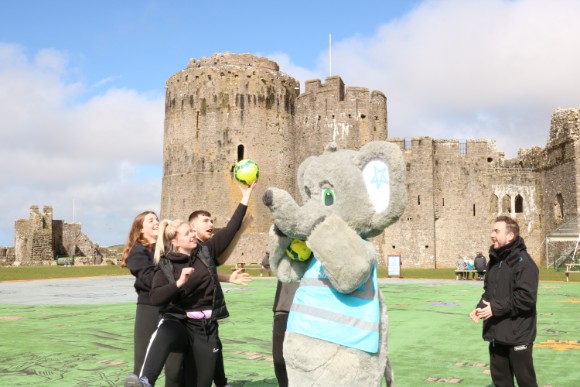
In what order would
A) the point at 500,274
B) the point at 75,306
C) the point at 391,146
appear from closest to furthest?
1. the point at 391,146
2. the point at 500,274
3. the point at 75,306

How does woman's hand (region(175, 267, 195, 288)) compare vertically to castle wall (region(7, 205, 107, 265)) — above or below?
below

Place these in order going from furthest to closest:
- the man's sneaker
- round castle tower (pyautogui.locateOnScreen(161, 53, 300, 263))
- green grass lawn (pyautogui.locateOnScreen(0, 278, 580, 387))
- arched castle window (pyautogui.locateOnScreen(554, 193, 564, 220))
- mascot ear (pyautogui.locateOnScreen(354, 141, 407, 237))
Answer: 1. round castle tower (pyautogui.locateOnScreen(161, 53, 300, 263))
2. arched castle window (pyautogui.locateOnScreen(554, 193, 564, 220))
3. green grass lawn (pyautogui.locateOnScreen(0, 278, 580, 387))
4. the man's sneaker
5. mascot ear (pyautogui.locateOnScreen(354, 141, 407, 237))

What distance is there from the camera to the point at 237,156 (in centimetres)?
4269

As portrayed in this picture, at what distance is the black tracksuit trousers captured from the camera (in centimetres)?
489

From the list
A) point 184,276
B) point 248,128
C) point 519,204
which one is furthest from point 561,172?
point 184,276

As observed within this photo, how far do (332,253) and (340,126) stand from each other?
38.0 m

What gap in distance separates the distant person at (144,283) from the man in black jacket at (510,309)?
8.39 ft

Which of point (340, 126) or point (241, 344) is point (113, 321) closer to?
point (241, 344)

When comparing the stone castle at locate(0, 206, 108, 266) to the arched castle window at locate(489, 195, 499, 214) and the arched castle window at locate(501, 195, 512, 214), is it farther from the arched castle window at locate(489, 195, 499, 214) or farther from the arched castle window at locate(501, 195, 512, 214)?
the arched castle window at locate(501, 195, 512, 214)

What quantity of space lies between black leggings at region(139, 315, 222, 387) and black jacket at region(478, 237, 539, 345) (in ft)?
7.52

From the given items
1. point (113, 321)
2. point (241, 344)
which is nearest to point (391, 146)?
point (241, 344)

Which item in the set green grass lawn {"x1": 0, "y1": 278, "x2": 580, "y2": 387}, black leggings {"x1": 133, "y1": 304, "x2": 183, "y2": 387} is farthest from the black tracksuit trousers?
black leggings {"x1": 133, "y1": 304, "x2": 183, "y2": 387}

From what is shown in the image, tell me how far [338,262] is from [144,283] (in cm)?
198

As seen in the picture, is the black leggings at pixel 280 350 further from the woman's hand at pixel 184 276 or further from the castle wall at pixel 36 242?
the castle wall at pixel 36 242
